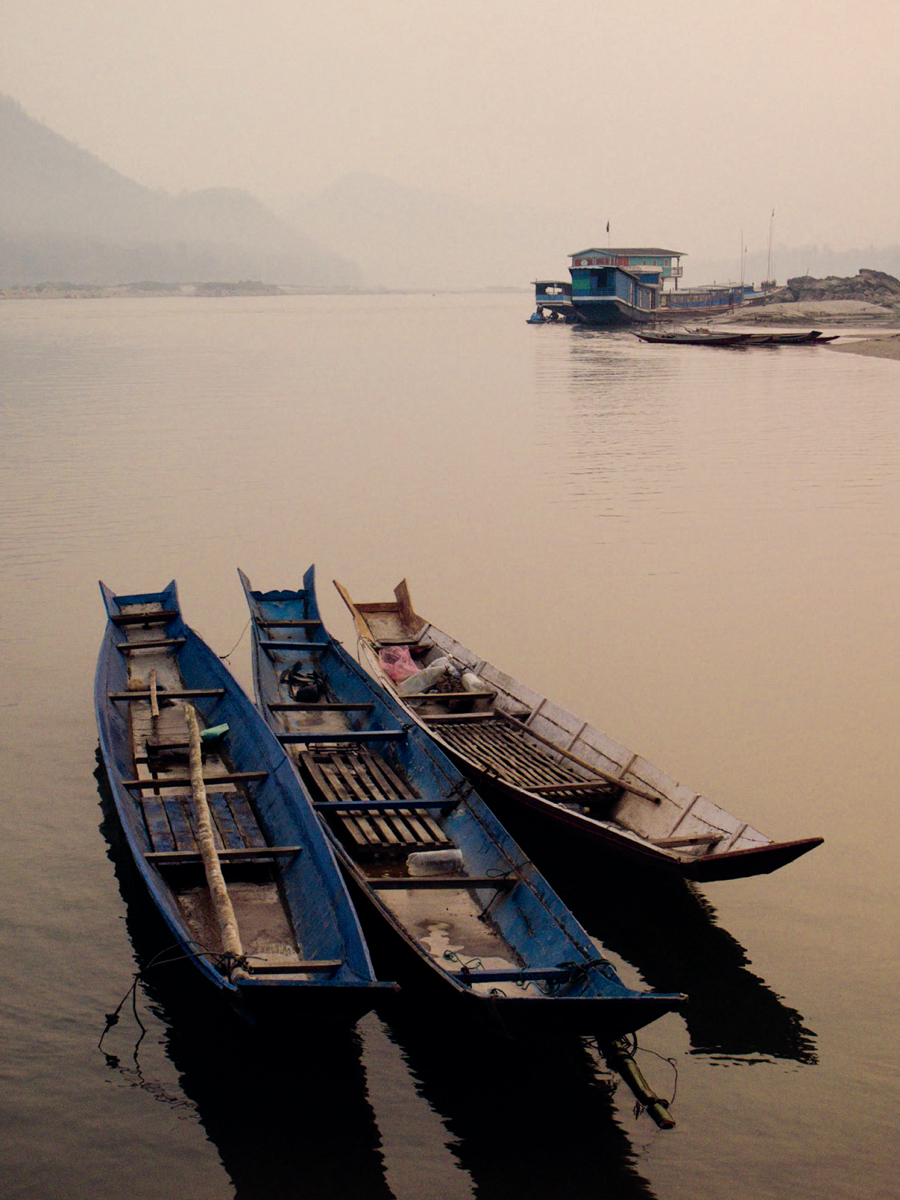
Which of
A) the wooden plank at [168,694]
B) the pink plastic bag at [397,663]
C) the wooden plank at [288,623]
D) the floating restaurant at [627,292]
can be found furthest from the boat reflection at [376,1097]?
the floating restaurant at [627,292]

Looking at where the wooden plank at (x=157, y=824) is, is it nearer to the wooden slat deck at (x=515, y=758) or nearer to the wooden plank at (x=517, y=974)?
the wooden slat deck at (x=515, y=758)

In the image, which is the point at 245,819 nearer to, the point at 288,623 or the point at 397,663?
the point at 397,663

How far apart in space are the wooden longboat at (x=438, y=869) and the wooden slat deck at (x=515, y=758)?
55 centimetres

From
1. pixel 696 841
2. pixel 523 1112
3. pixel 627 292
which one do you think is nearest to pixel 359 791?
pixel 696 841

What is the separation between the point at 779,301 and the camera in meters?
111

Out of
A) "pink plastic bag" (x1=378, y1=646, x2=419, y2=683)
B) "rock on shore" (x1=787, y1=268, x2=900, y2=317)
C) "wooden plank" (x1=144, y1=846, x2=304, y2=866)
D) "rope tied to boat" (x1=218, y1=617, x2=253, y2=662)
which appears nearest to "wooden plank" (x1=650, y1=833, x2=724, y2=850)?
"wooden plank" (x1=144, y1=846, x2=304, y2=866)

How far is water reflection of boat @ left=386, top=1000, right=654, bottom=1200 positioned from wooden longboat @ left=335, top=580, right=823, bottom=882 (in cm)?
166

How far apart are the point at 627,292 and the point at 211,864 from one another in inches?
3265

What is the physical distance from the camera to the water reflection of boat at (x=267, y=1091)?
6137 mm

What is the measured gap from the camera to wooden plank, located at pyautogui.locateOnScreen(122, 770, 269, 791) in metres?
8.97

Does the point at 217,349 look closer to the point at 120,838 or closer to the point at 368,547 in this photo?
the point at 368,547

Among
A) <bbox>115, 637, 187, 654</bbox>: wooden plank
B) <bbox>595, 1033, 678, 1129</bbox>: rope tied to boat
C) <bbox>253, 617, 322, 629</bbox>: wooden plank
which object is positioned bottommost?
<bbox>595, 1033, 678, 1129</bbox>: rope tied to boat

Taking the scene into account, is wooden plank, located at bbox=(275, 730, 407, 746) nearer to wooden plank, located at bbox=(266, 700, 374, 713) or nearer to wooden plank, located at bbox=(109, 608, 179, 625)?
wooden plank, located at bbox=(266, 700, 374, 713)

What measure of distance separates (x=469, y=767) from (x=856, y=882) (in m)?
3.24
